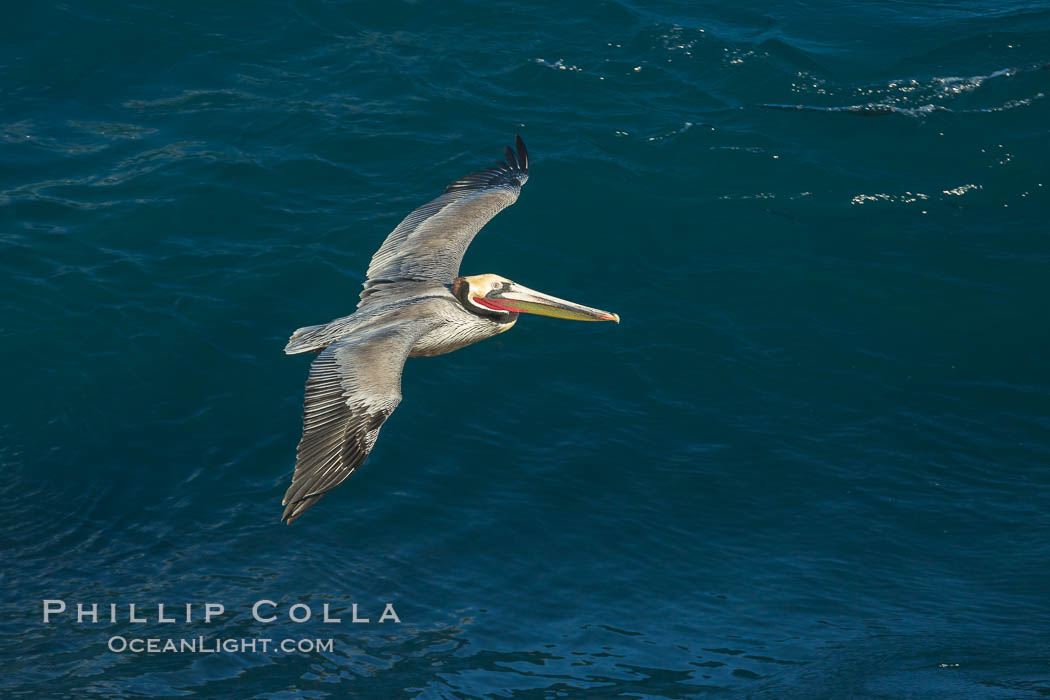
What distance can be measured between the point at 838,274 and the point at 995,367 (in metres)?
2.50

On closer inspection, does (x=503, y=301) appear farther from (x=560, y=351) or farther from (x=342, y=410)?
(x=560, y=351)

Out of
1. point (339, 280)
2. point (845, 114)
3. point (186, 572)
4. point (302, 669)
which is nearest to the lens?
point (302, 669)

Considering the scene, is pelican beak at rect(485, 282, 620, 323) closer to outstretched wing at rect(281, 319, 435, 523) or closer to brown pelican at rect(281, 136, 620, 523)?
brown pelican at rect(281, 136, 620, 523)

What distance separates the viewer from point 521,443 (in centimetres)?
1368

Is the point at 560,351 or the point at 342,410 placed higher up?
the point at 342,410

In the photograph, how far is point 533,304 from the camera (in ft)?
39.7

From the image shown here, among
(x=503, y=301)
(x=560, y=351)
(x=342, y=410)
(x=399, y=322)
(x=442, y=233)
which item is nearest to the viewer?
(x=342, y=410)

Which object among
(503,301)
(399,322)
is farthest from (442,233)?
(399,322)

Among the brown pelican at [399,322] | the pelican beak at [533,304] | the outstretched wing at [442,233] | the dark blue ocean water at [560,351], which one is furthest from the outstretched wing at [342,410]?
the dark blue ocean water at [560,351]

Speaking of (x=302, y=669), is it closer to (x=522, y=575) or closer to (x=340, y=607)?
(x=340, y=607)

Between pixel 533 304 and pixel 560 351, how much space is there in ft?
9.66

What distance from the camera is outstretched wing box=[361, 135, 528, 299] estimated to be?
1269 centimetres

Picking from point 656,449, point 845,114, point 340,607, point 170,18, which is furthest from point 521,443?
point 170,18

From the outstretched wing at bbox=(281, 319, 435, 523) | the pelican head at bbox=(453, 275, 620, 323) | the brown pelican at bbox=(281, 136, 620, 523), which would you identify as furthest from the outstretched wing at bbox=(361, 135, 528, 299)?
the outstretched wing at bbox=(281, 319, 435, 523)
